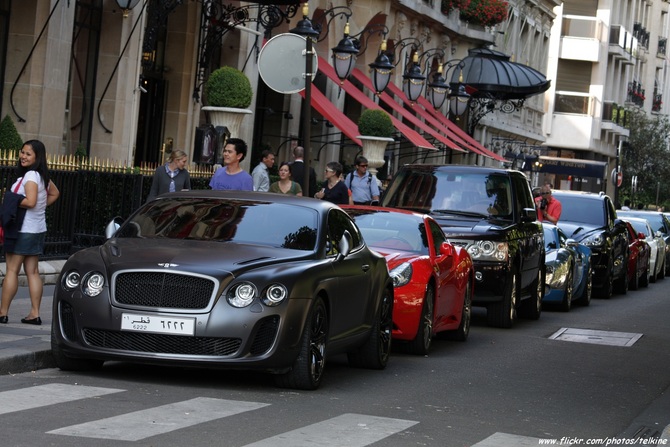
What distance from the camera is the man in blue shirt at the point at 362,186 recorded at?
968 inches

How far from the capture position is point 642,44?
3529 inches

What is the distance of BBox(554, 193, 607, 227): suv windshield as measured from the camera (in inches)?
1086

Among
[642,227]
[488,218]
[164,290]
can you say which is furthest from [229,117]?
[164,290]

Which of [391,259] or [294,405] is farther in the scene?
[391,259]

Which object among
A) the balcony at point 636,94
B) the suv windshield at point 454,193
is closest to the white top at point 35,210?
the suv windshield at point 454,193

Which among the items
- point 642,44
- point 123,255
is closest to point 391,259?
point 123,255

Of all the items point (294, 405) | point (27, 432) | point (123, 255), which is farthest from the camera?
point (123, 255)

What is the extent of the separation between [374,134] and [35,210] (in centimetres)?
2012

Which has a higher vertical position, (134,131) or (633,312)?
(134,131)

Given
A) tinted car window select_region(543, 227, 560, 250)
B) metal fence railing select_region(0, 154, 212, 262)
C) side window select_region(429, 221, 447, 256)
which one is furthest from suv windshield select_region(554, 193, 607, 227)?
side window select_region(429, 221, 447, 256)

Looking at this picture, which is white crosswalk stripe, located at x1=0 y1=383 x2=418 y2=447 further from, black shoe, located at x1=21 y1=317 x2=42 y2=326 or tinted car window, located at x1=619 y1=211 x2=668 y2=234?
tinted car window, located at x1=619 y1=211 x2=668 y2=234

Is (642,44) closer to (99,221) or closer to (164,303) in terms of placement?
(99,221)

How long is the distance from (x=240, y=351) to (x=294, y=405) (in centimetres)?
60

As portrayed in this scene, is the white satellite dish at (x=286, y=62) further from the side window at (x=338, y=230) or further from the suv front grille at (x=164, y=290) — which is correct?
the suv front grille at (x=164, y=290)
